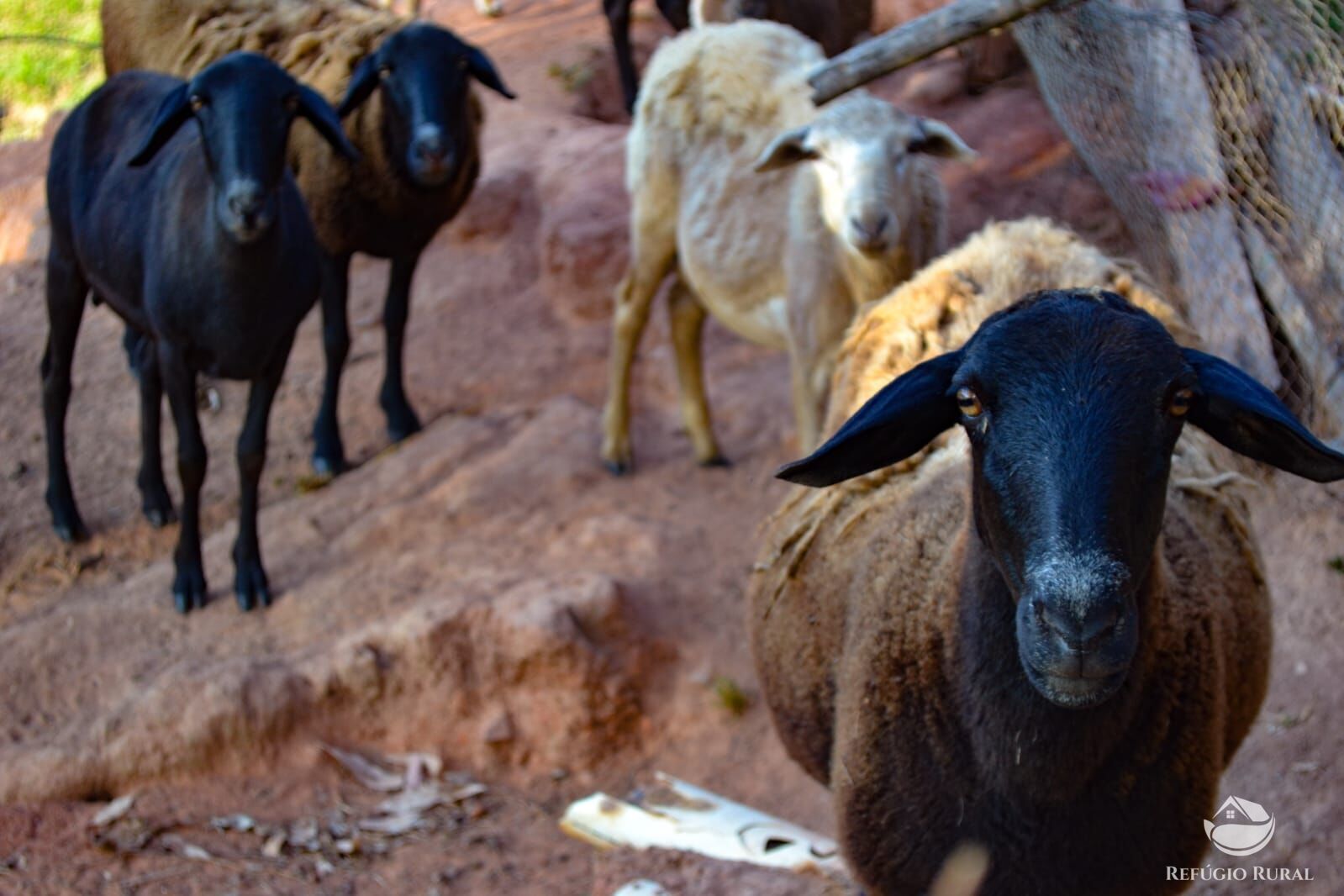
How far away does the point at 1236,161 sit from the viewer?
5.44 meters

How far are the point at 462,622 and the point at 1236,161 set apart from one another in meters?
3.64

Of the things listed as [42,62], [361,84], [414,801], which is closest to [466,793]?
[414,801]

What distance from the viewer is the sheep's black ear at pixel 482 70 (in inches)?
271

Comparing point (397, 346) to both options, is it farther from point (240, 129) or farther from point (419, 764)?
point (419, 764)

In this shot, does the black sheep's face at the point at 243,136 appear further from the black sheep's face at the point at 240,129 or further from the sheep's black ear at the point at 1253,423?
the sheep's black ear at the point at 1253,423

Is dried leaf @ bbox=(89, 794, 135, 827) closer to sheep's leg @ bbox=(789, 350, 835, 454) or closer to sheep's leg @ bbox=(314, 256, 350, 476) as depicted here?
sheep's leg @ bbox=(314, 256, 350, 476)

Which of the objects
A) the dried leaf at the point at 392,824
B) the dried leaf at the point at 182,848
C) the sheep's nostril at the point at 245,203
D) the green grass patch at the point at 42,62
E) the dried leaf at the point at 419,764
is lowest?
the dried leaf at the point at 419,764

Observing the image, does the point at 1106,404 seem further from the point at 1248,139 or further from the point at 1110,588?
the point at 1248,139

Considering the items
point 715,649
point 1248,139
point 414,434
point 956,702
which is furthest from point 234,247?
point 1248,139

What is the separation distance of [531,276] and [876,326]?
487 centimetres

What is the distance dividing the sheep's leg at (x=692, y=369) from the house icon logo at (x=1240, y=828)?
3.57 m

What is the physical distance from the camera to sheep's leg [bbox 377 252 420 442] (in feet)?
23.9

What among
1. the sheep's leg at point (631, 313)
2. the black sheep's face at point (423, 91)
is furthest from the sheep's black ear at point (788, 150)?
the black sheep's face at point (423, 91)

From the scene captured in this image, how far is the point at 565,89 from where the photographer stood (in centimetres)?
1024
